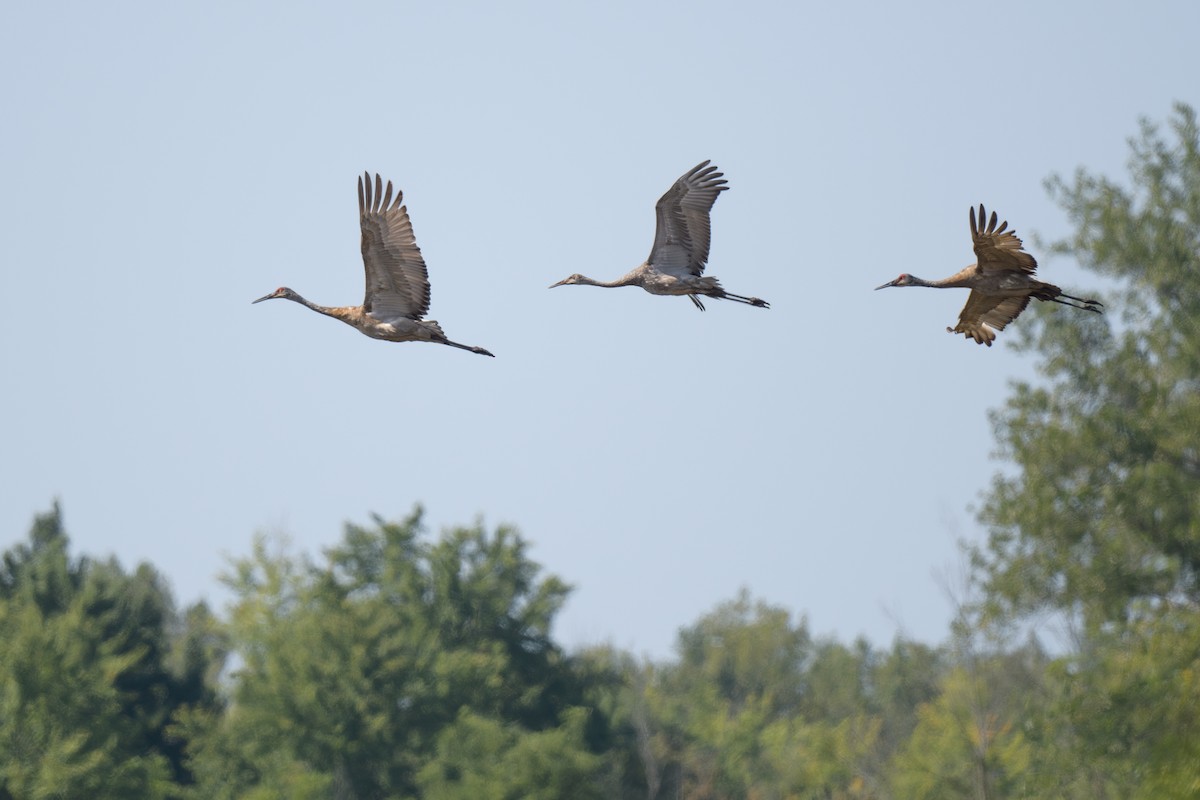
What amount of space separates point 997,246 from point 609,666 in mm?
53047

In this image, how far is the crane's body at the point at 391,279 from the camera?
67.0ft

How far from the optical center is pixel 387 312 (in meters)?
21.1

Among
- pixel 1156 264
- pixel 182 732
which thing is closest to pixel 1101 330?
pixel 1156 264

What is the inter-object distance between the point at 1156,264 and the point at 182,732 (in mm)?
37840

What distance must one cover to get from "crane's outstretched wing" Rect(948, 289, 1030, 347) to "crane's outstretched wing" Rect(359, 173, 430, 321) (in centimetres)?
627

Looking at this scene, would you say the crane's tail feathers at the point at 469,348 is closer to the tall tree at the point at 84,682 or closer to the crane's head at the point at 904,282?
the crane's head at the point at 904,282

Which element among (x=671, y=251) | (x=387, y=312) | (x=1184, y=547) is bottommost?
(x=387, y=312)

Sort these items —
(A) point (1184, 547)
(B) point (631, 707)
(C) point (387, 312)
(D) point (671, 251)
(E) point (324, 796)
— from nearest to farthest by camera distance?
(C) point (387, 312), (D) point (671, 251), (A) point (1184, 547), (E) point (324, 796), (B) point (631, 707)

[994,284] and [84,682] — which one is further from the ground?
[84,682]

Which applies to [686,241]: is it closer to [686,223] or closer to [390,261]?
[686,223]

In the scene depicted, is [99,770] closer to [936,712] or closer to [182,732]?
[182,732]

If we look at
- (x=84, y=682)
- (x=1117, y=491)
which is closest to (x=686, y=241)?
(x=1117, y=491)

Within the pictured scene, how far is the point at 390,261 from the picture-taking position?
20.6 meters

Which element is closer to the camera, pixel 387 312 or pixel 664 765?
pixel 387 312
